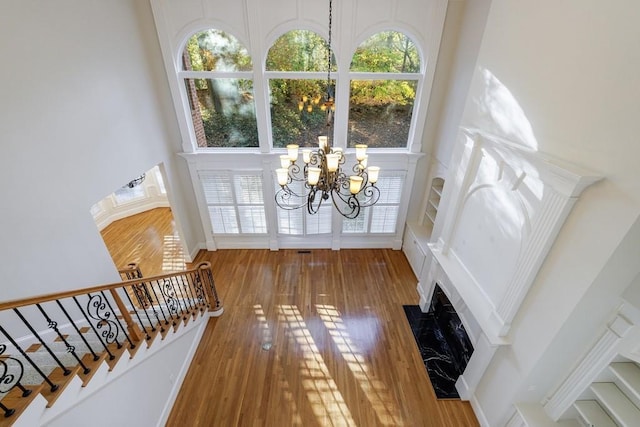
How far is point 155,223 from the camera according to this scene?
25.3 feet

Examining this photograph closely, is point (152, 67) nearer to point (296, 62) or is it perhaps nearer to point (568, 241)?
point (296, 62)

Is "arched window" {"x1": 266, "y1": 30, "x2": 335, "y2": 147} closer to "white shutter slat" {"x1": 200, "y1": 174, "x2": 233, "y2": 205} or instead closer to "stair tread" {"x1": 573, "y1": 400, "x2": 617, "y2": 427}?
"white shutter slat" {"x1": 200, "y1": 174, "x2": 233, "y2": 205}

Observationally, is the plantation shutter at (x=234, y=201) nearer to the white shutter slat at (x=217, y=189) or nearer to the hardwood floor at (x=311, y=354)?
the white shutter slat at (x=217, y=189)

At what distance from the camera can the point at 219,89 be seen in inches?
201

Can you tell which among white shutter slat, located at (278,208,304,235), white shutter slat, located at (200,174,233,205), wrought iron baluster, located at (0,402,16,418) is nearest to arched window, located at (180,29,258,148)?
white shutter slat, located at (200,174,233,205)

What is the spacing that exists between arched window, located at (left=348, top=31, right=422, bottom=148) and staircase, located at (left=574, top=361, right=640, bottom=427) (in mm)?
4425

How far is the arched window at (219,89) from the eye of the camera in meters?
4.79

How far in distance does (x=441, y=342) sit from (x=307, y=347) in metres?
2.22

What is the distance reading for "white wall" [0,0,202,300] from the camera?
→ 2.58 meters

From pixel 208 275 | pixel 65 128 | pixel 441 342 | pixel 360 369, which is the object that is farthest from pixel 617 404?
pixel 65 128

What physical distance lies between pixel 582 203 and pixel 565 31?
4.84ft

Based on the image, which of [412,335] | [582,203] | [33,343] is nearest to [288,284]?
[412,335]

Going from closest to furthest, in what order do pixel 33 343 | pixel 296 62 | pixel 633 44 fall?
pixel 633 44 < pixel 33 343 < pixel 296 62

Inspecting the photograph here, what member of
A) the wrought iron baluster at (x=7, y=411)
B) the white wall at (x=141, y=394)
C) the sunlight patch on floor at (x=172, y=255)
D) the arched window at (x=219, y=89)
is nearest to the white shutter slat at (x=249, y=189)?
the arched window at (x=219, y=89)
